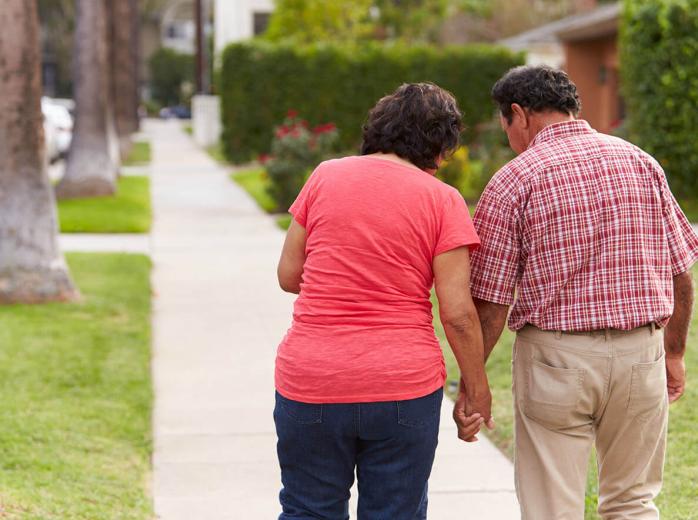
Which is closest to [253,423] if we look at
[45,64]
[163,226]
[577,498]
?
[577,498]

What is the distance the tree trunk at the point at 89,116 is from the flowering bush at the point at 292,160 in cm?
287

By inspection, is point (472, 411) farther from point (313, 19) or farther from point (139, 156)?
point (313, 19)

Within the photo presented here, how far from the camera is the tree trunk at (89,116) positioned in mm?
17969

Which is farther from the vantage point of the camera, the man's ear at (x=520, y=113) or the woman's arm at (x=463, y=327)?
the man's ear at (x=520, y=113)

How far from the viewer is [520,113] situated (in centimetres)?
342

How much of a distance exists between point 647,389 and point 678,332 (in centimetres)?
33

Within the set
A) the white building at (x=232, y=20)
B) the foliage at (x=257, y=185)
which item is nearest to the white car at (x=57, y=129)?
the foliage at (x=257, y=185)

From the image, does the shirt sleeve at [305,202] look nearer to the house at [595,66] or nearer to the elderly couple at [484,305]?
the elderly couple at [484,305]

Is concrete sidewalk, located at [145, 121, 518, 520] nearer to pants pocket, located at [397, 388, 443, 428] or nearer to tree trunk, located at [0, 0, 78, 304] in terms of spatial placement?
tree trunk, located at [0, 0, 78, 304]

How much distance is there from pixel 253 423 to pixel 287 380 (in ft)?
10.1

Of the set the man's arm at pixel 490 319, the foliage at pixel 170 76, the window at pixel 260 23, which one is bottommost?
the foliage at pixel 170 76

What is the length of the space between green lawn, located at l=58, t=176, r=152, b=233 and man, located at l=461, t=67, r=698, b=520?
37.9ft

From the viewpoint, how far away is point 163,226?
15344 millimetres

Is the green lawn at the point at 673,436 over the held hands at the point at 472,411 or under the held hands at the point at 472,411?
under
